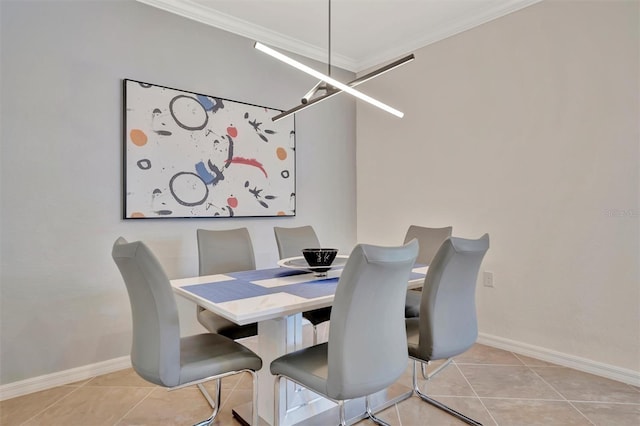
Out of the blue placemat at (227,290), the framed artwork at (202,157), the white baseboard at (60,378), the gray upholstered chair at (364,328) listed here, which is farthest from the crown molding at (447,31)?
the white baseboard at (60,378)

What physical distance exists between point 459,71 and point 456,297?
2.24m

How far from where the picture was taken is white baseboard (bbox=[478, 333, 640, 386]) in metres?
2.38

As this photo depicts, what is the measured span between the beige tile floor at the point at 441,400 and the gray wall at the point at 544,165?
0.39 metres

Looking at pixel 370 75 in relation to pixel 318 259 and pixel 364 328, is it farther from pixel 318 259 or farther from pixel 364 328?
pixel 364 328

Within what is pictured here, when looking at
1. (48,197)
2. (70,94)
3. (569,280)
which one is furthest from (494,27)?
(48,197)

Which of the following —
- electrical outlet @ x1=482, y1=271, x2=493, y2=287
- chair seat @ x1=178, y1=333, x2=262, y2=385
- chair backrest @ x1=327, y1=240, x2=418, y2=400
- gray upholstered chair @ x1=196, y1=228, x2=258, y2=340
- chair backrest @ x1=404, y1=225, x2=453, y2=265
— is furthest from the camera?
electrical outlet @ x1=482, y1=271, x2=493, y2=287

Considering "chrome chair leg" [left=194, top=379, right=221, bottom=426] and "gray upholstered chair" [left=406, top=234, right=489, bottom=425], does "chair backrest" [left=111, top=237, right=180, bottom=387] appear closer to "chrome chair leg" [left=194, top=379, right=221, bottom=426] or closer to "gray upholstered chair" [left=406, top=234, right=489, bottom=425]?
"chrome chair leg" [left=194, top=379, right=221, bottom=426]

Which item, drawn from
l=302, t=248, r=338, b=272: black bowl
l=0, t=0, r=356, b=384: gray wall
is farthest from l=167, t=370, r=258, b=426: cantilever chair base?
l=0, t=0, r=356, b=384: gray wall

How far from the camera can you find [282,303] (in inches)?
59.6

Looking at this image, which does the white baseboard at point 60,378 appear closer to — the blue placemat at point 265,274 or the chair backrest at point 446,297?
the blue placemat at point 265,274

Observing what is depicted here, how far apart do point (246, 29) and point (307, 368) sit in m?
2.81

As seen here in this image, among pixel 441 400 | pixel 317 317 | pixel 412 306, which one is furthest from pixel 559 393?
pixel 317 317

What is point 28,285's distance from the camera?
2279 mm

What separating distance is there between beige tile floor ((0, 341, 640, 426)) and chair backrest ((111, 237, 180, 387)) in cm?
64
